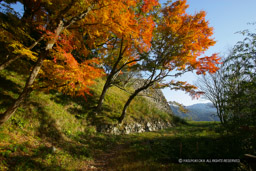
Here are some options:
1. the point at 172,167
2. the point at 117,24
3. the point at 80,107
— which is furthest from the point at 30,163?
the point at 117,24

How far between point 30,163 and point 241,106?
822cm

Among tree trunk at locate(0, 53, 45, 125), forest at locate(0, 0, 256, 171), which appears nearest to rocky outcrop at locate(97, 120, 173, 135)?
forest at locate(0, 0, 256, 171)

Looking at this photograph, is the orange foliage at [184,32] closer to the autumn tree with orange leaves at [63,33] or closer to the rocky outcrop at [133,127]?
the autumn tree with orange leaves at [63,33]

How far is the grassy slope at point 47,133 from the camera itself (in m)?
4.14

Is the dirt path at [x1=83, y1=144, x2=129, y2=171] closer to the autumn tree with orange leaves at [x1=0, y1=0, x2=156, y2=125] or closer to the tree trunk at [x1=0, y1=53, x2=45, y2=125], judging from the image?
the autumn tree with orange leaves at [x1=0, y1=0, x2=156, y2=125]

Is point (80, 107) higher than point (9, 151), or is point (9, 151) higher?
point (80, 107)

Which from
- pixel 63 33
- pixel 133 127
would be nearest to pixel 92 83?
pixel 63 33

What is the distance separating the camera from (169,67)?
33.9 ft

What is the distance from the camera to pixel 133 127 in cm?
1238

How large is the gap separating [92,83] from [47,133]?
3.82 meters

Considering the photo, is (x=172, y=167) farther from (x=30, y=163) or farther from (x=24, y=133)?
(x=24, y=133)

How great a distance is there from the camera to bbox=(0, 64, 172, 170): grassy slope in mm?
4145

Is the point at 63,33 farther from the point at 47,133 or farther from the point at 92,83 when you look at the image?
the point at 47,133

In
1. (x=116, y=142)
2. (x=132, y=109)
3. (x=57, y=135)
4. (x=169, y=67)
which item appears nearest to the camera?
(x=57, y=135)
